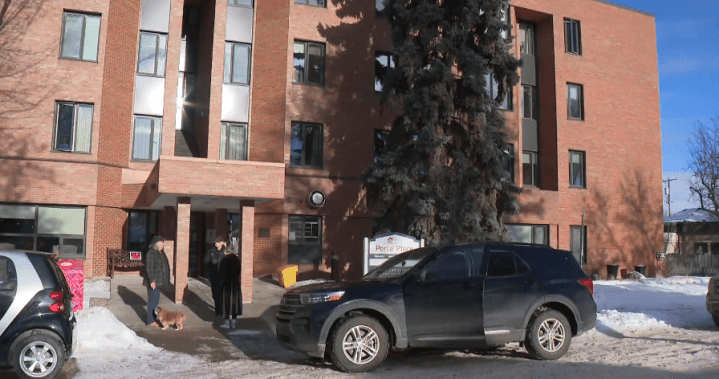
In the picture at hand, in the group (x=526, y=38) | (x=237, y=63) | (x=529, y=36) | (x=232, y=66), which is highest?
(x=529, y=36)

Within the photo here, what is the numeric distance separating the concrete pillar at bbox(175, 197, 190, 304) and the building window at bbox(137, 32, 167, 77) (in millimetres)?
7669

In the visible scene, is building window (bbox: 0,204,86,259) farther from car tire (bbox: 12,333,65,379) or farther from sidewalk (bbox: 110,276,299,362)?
car tire (bbox: 12,333,65,379)

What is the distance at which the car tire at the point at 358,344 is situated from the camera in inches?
327

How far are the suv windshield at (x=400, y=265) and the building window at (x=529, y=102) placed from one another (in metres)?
19.6

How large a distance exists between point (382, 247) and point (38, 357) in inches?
325

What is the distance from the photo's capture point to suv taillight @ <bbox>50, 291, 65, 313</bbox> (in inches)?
306

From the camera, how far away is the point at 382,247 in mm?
14547

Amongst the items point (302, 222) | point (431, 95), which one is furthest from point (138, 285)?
point (431, 95)

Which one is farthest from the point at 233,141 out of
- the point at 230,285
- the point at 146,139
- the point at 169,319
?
the point at 169,319

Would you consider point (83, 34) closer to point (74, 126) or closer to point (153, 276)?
point (74, 126)

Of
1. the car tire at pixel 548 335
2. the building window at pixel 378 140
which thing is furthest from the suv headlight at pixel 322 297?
the building window at pixel 378 140

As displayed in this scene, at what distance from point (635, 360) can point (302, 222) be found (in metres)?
14.4

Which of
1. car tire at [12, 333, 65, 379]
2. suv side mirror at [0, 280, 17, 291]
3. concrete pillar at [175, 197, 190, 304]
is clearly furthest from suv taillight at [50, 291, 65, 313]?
concrete pillar at [175, 197, 190, 304]

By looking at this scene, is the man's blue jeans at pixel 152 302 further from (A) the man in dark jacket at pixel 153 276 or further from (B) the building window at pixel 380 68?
(B) the building window at pixel 380 68
